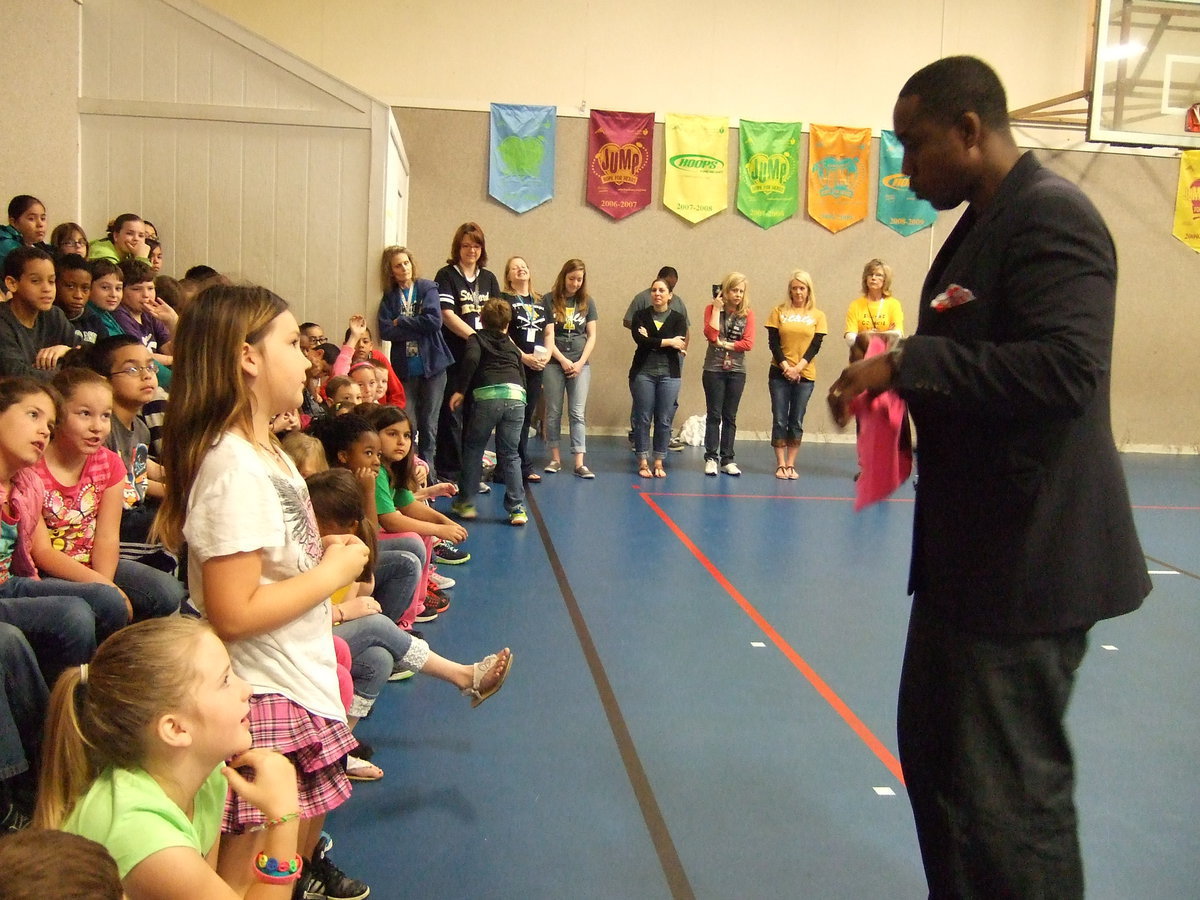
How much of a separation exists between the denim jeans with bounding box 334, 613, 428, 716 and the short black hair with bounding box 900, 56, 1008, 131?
6.10ft

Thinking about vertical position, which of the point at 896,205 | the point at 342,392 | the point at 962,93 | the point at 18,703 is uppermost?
the point at 896,205

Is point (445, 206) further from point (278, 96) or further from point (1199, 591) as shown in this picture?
point (1199, 591)

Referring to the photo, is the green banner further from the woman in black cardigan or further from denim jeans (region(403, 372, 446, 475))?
denim jeans (region(403, 372, 446, 475))

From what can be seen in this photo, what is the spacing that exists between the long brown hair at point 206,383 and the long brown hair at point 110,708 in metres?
0.34

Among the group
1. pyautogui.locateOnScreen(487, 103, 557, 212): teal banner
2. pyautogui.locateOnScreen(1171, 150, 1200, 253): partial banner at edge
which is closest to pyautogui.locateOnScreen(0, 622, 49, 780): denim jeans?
pyautogui.locateOnScreen(487, 103, 557, 212): teal banner

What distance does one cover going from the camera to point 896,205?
31.7ft

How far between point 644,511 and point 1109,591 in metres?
4.67

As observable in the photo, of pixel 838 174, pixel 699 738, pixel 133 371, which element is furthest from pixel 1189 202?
pixel 133 371

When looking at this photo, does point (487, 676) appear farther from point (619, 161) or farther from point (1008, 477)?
point (619, 161)

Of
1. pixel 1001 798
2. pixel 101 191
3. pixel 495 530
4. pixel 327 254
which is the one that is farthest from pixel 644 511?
pixel 1001 798

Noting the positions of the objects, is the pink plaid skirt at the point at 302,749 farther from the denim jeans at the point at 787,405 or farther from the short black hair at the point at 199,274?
the denim jeans at the point at 787,405

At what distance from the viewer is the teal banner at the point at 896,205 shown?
9561 millimetres

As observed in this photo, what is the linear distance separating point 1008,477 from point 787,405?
20.7 feet

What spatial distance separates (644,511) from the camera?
20.1 ft
